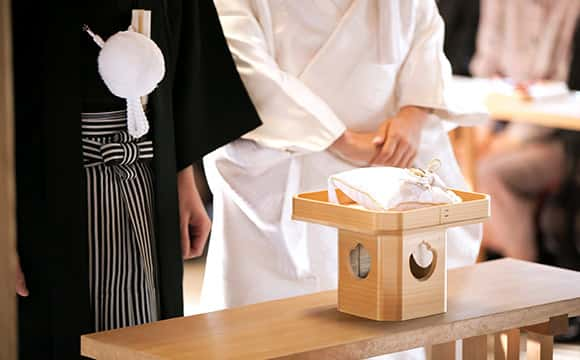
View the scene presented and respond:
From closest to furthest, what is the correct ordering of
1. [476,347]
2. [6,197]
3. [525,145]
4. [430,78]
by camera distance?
[6,197] → [476,347] → [430,78] → [525,145]

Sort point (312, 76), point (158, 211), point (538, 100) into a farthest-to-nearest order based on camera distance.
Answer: point (538, 100)
point (312, 76)
point (158, 211)

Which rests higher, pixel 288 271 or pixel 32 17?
pixel 32 17

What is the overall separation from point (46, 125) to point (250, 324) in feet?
1.98

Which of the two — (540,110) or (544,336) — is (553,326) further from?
(540,110)

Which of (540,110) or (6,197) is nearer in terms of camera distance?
(6,197)

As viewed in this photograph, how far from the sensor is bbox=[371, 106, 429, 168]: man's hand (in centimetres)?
275

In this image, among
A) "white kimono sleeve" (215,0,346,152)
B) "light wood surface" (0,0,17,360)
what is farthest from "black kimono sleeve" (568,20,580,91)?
"light wood surface" (0,0,17,360)

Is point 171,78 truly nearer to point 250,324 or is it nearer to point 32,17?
point 32,17

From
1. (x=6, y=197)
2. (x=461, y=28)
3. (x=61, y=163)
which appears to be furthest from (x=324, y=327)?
(x=461, y=28)

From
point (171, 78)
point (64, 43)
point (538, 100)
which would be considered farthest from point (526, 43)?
point (64, 43)

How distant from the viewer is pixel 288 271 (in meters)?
2.76

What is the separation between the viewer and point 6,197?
1.25m

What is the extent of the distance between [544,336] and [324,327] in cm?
56

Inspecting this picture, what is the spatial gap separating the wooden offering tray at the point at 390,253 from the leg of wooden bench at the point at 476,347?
0.15m
